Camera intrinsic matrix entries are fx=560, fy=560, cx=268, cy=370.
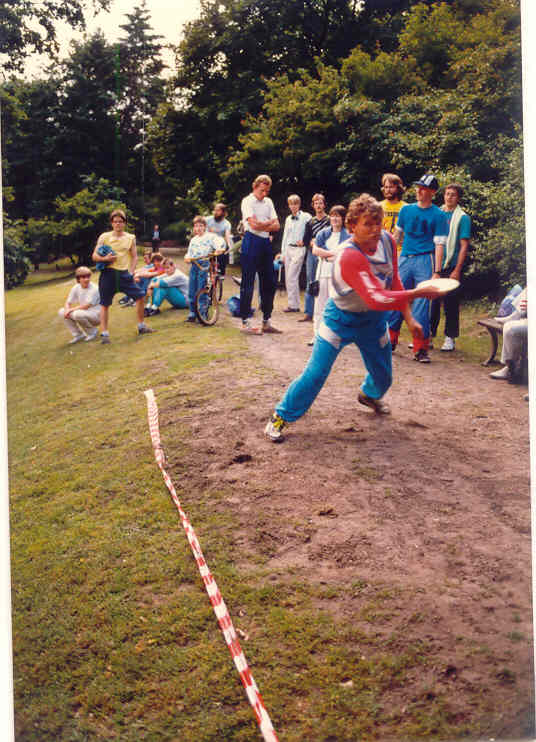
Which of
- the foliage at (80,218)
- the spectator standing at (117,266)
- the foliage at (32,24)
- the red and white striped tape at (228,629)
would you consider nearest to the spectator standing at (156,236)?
the spectator standing at (117,266)

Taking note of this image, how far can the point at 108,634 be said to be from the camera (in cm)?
236

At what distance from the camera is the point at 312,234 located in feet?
15.4

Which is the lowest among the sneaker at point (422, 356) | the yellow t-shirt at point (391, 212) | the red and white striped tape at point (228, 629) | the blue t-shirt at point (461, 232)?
the red and white striped tape at point (228, 629)

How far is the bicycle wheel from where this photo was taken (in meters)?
5.98

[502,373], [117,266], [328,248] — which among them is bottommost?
[502,373]

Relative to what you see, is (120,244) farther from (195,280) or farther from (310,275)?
(195,280)

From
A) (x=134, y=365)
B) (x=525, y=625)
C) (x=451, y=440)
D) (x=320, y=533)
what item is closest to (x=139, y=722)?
(x=320, y=533)

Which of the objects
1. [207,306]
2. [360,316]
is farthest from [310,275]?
[360,316]

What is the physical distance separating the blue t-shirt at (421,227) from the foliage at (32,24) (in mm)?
2385

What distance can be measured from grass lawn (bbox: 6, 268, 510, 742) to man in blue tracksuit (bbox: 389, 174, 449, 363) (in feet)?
1.05

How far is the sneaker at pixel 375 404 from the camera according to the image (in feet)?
11.5

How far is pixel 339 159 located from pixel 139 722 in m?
3.15

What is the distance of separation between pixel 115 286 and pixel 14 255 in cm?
215

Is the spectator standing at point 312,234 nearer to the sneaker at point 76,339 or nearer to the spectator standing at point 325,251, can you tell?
the spectator standing at point 325,251
